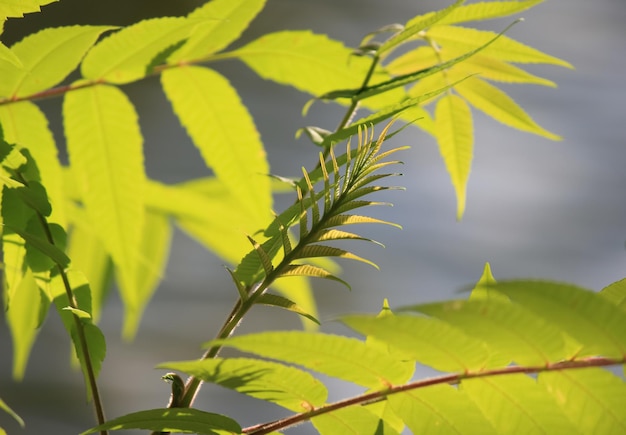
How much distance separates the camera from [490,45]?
552mm

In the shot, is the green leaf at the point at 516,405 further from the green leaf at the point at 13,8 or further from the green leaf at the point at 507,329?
the green leaf at the point at 13,8

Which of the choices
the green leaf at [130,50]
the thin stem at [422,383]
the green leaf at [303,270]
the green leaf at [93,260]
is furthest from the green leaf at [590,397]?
the green leaf at [93,260]

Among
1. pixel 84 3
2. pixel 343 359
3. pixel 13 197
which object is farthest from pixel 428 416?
pixel 84 3

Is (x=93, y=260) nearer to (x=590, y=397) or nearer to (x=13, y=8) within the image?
(x=13, y=8)

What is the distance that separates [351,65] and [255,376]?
33 centimetres

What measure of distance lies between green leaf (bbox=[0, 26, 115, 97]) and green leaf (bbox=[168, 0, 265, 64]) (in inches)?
3.3

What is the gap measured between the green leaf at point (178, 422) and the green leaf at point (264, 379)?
16 mm

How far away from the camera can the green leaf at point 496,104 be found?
1.88ft

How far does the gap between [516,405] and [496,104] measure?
313 mm

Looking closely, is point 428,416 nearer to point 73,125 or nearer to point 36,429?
point 73,125

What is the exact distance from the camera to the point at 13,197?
438mm

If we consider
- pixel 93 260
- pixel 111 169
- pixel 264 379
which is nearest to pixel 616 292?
pixel 264 379

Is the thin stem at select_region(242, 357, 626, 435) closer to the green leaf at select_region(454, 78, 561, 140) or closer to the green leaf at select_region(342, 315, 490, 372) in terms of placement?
A: the green leaf at select_region(342, 315, 490, 372)

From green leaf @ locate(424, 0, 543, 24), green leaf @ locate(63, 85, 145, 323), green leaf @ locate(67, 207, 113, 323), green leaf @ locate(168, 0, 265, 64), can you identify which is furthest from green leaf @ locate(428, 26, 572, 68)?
green leaf @ locate(67, 207, 113, 323)
